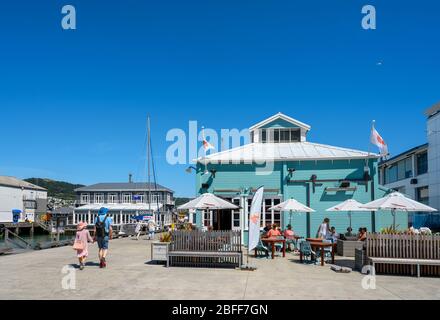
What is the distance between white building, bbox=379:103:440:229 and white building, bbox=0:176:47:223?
60426 millimetres

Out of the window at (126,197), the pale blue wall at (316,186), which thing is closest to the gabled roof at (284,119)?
the pale blue wall at (316,186)

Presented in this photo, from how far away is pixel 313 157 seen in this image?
1938cm

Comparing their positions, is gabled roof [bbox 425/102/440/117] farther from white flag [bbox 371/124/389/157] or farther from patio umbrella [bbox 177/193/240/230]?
patio umbrella [bbox 177/193/240/230]

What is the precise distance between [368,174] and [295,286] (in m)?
11.6

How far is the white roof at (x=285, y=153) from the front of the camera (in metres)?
19.4

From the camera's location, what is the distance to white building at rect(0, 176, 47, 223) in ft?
209

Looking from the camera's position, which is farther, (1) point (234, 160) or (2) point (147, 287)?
(1) point (234, 160)

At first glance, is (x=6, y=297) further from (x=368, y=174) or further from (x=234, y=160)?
(x=368, y=174)

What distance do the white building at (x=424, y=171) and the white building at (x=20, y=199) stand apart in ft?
198

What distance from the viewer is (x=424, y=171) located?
42.5 meters

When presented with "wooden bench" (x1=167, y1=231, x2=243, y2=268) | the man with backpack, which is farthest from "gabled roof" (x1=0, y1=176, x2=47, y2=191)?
"wooden bench" (x1=167, y1=231, x2=243, y2=268)

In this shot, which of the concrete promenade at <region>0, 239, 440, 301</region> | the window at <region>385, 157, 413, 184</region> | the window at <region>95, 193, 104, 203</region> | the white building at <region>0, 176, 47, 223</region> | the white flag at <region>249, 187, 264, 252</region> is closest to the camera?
the concrete promenade at <region>0, 239, 440, 301</region>

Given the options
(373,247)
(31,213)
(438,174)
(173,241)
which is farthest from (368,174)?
(31,213)

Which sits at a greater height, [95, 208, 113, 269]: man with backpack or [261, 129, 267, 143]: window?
[261, 129, 267, 143]: window
